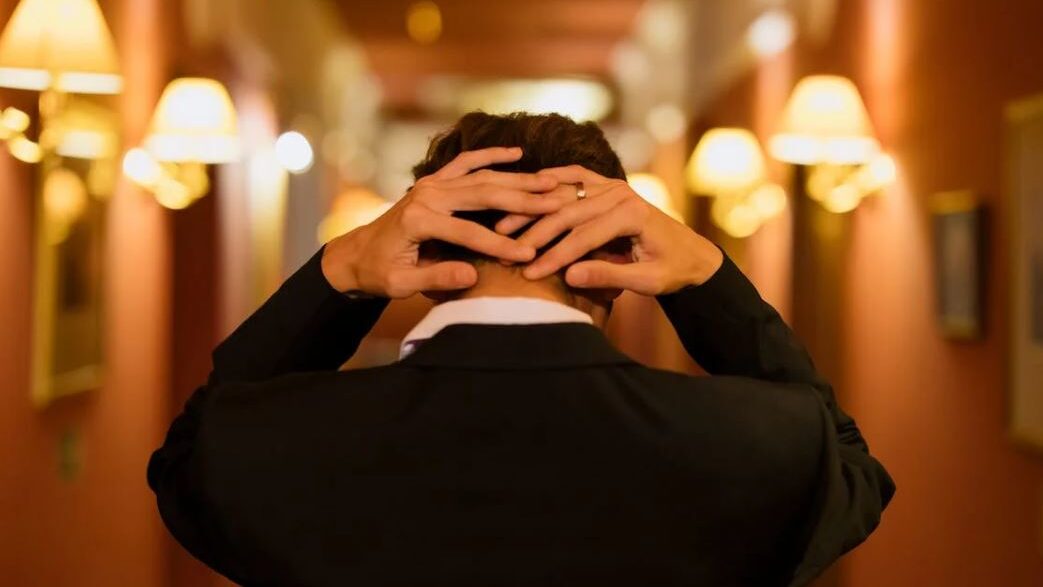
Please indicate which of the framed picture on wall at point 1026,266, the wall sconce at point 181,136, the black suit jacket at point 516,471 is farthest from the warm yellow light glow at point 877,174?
the black suit jacket at point 516,471

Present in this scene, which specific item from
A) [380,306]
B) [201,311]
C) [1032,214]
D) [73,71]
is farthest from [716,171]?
[380,306]

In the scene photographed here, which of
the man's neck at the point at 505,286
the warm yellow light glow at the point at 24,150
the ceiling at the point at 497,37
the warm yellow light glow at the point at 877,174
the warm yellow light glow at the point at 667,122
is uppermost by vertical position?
the ceiling at the point at 497,37

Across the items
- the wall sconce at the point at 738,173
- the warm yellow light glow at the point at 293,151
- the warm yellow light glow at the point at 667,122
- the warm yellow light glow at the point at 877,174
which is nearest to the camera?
the warm yellow light glow at the point at 877,174

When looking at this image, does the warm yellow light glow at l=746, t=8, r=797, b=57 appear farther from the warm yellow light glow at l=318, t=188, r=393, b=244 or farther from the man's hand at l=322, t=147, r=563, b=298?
the man's hand at l=322, t=147, r=563, b=298

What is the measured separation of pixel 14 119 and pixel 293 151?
4.47m

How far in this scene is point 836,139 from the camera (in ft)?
11.7

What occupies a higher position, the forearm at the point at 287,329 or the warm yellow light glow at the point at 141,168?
the warm yellow light glow at the point at 141,168

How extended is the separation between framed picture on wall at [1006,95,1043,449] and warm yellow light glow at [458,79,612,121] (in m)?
8.62

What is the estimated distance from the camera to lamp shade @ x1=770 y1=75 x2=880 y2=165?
11.6 feet

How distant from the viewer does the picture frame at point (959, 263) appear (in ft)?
9.06

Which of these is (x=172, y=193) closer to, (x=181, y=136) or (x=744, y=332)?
(x=181, y=136)

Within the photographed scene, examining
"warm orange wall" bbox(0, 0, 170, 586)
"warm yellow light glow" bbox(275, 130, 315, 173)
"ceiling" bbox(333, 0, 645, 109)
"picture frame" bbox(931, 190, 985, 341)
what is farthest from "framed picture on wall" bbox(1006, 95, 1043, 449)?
"ceiling" bbox(333, 0, 645, 109)

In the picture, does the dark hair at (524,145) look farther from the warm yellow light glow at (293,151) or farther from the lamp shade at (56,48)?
the warm yellow light glow at (293,151)

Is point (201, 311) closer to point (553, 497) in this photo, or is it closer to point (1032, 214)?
point (1032, 214)
